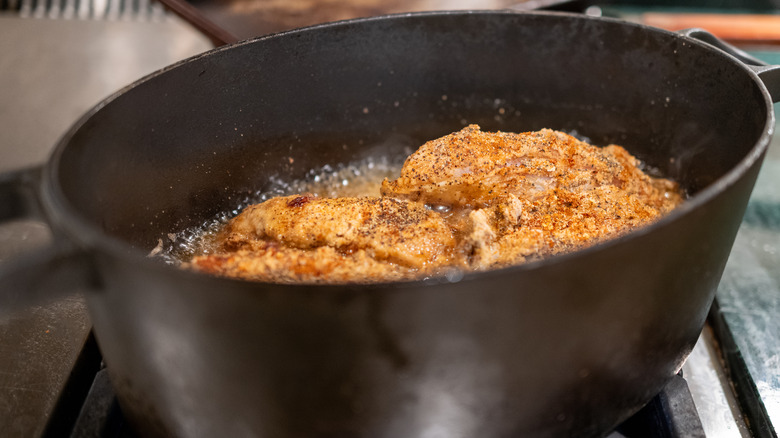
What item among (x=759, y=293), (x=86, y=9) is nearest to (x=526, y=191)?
(x=759, y=293)

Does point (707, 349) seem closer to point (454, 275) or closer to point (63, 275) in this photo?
point (454, 275)

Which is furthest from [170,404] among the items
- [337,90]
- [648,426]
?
[337,90]

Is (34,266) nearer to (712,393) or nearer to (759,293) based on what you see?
(712,393)

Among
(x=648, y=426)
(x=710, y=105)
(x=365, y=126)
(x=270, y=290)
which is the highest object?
(x=710, y=105)

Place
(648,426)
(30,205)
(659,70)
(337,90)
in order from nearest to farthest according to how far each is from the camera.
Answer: (30,205) < (648,426) < (659,70) < (337,90)

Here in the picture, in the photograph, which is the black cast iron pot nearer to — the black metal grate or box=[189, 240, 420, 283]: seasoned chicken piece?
box=[189, 240, 420, 283]: seasoned chicken piece

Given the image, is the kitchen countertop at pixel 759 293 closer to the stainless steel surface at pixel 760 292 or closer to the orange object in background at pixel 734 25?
the stainless steel surface at pixel 760 292
